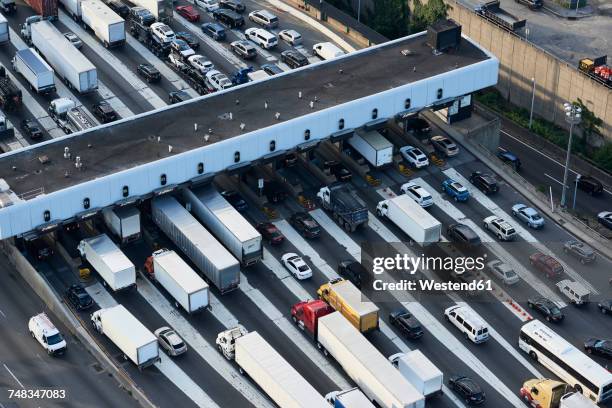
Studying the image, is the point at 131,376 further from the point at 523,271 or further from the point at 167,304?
the point at 523,271

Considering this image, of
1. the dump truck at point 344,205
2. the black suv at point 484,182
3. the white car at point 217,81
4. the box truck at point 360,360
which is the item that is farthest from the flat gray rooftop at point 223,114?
the box truck at point 360,360

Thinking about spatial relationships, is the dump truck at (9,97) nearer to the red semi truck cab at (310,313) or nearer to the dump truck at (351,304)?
the red semi truck cab at (310,313)

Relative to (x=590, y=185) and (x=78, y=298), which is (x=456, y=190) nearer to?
(x=590, y=185)

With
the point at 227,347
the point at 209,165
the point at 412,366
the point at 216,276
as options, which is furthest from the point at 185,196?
the point at 412,366

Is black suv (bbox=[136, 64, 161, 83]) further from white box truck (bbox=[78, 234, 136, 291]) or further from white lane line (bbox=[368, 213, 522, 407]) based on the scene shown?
white lane line (bbox=[368, 213, 522, 407])

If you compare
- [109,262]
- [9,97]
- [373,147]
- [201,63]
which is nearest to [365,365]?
[109,262]

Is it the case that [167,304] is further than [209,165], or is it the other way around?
[209,165]

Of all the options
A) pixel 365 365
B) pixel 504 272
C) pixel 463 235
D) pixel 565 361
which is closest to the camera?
pixel 365 365
